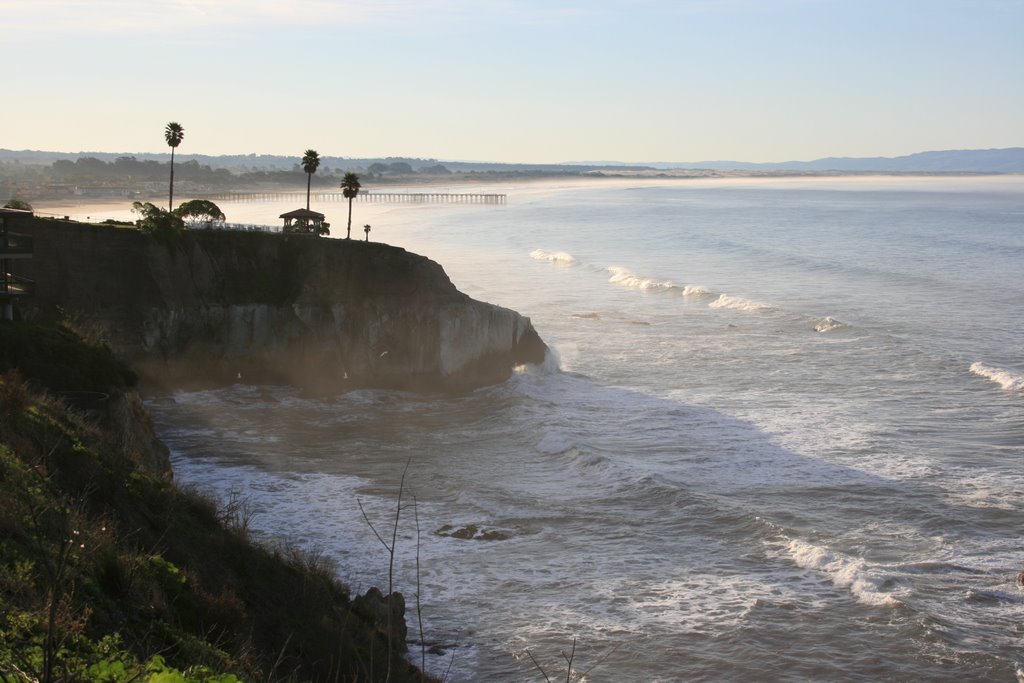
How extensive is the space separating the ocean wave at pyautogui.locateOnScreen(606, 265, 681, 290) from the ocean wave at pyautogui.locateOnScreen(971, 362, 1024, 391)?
3492 cm

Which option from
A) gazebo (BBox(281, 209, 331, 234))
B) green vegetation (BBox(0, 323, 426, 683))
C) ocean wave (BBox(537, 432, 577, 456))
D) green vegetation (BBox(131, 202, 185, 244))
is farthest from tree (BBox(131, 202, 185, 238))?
ocean wave (BBox(537, 432, 577, 456))

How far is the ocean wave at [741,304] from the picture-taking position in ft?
247

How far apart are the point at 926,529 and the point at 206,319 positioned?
32.4 metres

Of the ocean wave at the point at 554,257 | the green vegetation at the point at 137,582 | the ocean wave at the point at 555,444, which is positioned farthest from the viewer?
the ocean wave at the point at 554,257

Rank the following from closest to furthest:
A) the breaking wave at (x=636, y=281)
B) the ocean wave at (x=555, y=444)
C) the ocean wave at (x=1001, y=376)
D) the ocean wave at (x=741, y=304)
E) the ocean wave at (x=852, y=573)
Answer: the ocean wave at (x=852, y=573)
the ocean wave at (x=555, y=444)
the ocean wave at (x=1001, y=376)
the ocean wave at (x=741, y=304)
the breaking wave at (x=636, y=281)

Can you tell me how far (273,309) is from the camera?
2004 inches

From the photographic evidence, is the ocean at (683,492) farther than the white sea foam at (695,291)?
No

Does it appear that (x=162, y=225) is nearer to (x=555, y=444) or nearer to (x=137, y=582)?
(x=555, y=444)

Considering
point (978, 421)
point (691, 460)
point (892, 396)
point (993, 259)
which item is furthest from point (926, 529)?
point (993, 259)

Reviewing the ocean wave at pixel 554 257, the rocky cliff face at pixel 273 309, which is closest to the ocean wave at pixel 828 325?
the rocky cliff face at pixel 273 309

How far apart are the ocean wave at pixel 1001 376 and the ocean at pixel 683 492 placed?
0.43ft

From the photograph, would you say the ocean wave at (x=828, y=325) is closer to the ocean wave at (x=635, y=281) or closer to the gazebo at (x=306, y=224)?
the ocean wave at (x=635, y=281)

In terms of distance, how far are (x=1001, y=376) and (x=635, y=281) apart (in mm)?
41402

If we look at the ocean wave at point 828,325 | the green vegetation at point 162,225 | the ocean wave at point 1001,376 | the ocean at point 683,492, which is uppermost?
the green vegetation at point 162,225
